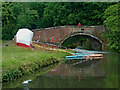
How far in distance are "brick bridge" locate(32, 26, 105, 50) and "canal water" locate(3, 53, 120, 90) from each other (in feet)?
46.5

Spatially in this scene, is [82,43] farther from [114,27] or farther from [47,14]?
[114,27]

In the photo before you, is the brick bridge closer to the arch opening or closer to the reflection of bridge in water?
the arch opening

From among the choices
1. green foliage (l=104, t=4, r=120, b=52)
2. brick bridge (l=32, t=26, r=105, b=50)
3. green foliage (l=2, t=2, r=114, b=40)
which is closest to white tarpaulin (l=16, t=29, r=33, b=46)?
brick bridge (l=32, t=26, r=105, b=50)

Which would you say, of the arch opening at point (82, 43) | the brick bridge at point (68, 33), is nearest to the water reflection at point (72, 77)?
the brick bridge at point (68, 33)

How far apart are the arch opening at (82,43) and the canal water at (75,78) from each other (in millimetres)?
17009

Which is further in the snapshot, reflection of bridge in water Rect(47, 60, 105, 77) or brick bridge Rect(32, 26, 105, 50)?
brick bridge Rect(32, 26, 105, 50)

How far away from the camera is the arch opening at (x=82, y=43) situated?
3972 centimetres

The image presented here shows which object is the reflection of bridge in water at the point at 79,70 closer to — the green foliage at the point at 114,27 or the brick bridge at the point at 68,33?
the green foliage at the point at 114,27

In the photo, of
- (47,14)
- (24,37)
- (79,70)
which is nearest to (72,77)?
(79,70)

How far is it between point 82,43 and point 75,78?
2505 cm

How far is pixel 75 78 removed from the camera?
58.5ft

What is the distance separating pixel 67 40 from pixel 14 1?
960 centimetres

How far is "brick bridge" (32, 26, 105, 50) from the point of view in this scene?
36688mm

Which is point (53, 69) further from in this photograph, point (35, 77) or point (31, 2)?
point (31, 2)
